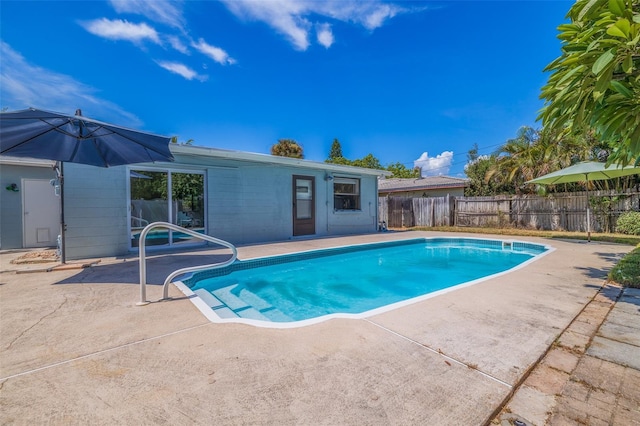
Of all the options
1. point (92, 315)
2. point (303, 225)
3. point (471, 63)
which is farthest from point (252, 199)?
point (471, 63)

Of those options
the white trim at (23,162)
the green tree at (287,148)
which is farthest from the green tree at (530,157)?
the white trim at (23,162)

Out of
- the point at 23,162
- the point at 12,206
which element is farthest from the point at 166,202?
the point at 12,206

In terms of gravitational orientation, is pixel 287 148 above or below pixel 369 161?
below

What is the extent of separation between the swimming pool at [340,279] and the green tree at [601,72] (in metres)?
2.56

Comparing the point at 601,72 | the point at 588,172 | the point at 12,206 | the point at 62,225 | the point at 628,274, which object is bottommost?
the point at 628,274

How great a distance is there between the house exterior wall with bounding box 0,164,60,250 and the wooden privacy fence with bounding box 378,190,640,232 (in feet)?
53.0

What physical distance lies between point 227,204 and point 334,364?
25.2ft

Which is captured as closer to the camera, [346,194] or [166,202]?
[166,202]

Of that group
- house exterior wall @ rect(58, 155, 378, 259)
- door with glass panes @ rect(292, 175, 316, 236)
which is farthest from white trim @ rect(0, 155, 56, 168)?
door with glass panes @ rect(292, 175, 316, 236)

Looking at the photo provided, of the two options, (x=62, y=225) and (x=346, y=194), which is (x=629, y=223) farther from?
(x=62, y=225)

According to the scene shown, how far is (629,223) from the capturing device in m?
10.1

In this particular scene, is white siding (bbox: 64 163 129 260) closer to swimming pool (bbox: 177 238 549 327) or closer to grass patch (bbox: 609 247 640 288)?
swimming pool (bbox: 177 238 549 327)

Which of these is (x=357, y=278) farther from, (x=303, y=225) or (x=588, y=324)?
(x=303, y=225)

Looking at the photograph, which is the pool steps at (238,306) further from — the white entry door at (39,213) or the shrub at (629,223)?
the shrub at (629,223)
